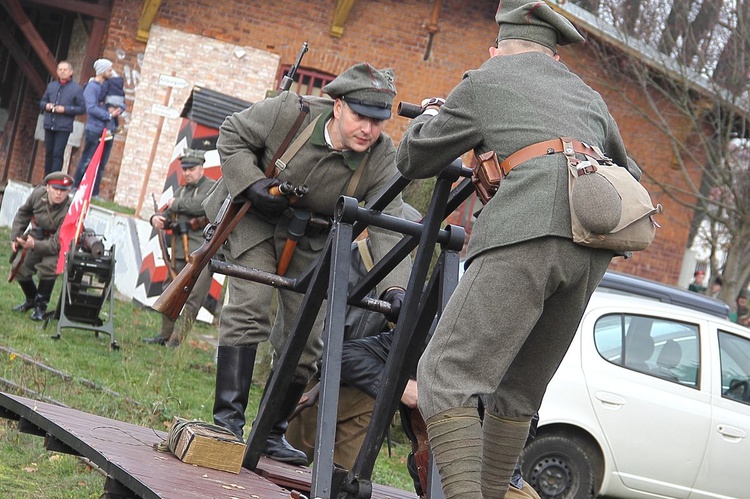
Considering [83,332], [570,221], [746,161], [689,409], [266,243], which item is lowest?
[83,332]

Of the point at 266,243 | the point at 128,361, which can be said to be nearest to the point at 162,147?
the point at 128,361

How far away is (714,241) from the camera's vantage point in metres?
18.9

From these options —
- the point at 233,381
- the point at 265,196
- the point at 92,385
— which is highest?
the point at 265,196

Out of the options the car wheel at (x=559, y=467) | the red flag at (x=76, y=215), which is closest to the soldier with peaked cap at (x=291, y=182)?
the car wheel at (x=559, y=467)

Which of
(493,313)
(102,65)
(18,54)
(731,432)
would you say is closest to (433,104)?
(493,313)

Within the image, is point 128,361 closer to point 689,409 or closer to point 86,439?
point 689,409

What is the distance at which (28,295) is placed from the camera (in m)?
13.0

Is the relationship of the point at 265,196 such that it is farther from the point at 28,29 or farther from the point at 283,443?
the point at 28,29

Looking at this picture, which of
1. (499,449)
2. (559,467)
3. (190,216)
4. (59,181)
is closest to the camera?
(499,449)

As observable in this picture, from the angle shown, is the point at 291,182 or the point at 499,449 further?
the point at 291,182

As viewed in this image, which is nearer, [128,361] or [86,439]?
[86,439]

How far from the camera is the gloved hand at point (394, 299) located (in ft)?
17.0

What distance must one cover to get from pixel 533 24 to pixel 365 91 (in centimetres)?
148

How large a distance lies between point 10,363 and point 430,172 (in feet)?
19.5
